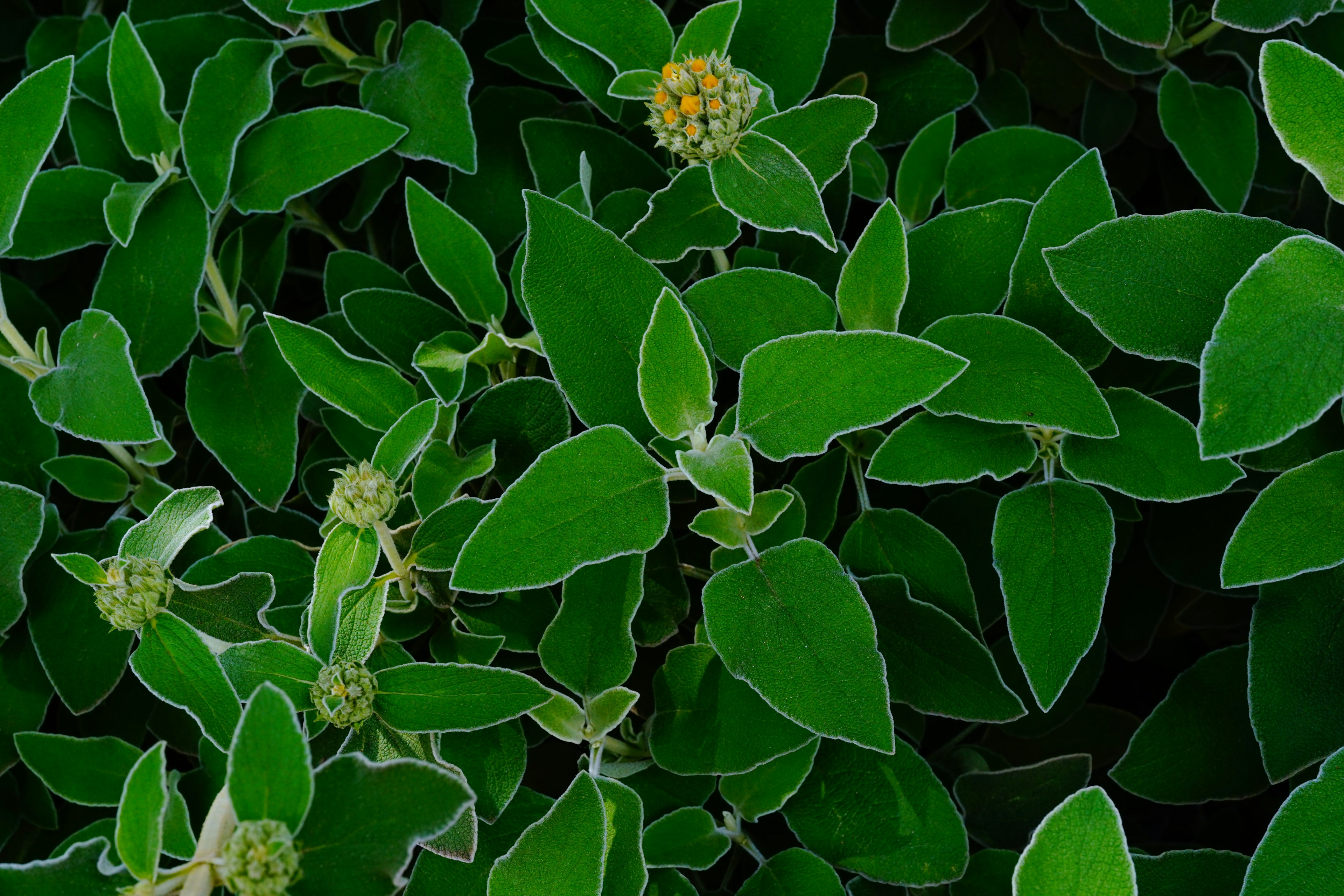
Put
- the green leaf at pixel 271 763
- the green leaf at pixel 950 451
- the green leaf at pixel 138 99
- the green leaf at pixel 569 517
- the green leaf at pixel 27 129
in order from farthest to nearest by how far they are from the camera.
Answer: the green leaf at pixel 138 99 < the green leaf at pixel 27 129 < the green leaf at pixel 950 451 < the green leaf at pixel 569 517 < the green leaf at pixel 271 763

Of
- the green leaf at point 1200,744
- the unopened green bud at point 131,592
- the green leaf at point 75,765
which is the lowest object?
the green leaf at point 75,765

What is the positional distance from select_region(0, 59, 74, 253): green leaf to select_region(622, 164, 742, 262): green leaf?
0.52 metres

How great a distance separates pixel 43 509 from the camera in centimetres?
102

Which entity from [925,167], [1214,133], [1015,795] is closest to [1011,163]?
[925,167]

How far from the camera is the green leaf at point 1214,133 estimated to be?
1.11 meters

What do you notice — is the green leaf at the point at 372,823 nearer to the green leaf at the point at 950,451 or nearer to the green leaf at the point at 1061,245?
the green leaf at the point at 950,451

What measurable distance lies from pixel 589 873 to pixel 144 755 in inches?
11.9

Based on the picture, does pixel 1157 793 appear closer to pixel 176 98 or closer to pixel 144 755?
pixel 144 755

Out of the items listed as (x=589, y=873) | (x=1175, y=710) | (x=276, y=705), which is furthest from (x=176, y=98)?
(x=1175, y=710)

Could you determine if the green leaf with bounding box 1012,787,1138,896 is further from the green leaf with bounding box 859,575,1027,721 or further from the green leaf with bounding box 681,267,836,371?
the green leaf with bounding box 681,267,836,371

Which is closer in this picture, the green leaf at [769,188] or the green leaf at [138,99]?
the green leaf at [769,188]

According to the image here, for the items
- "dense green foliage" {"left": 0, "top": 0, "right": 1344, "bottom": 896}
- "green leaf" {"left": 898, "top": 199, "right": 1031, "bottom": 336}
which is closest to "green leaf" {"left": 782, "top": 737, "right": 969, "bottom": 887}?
"dense green foliage" {"left": 0, "top": 0, "right": 1344, "bottom": 896}

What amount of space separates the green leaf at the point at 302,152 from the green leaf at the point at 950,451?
578mm

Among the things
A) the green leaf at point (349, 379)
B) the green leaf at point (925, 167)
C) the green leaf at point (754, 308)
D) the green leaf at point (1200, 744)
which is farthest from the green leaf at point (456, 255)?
the green leaf at point (1200, 744)
